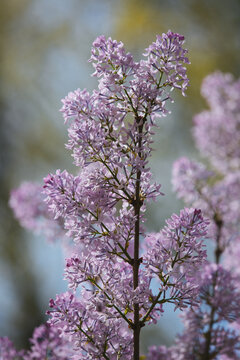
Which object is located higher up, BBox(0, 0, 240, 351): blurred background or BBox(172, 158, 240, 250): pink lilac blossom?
BBox(0, 0, 240, 351): blurred background

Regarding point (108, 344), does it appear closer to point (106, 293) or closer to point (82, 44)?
point (106, 293)

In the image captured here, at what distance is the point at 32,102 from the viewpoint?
346 cm

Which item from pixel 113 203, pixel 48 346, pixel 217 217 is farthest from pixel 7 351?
pixel 217 217

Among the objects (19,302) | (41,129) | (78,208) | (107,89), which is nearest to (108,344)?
(78,208)

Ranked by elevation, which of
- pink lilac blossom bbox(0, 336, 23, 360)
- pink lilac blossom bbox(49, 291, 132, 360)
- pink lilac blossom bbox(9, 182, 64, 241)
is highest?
pink lilac blossom bbox(9, 182, 64, 241)

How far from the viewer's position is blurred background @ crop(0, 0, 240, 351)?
280 cm

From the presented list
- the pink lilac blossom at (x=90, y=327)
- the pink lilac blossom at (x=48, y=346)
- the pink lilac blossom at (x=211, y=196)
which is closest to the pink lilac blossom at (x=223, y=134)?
the pink lilac blossom at (x=211, y=196)

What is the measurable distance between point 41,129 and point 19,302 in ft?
4.09

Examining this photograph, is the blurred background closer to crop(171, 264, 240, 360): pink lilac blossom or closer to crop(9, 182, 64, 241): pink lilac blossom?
→ crop(9, 182, 64, 241): pink lilac blossom

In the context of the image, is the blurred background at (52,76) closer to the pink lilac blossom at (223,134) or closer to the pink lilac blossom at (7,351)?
the pink lilac blossom at (223,134)

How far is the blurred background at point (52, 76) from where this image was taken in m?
2.80

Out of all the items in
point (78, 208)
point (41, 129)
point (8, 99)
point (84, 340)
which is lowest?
point (84, 340)

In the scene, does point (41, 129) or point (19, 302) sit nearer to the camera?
point (19, 302)

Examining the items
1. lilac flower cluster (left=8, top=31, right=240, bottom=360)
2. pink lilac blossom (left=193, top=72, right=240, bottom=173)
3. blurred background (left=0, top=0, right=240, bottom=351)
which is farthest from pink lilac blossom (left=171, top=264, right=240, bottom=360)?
blurred background (left=0, top=0, right=240, bottom=351)
